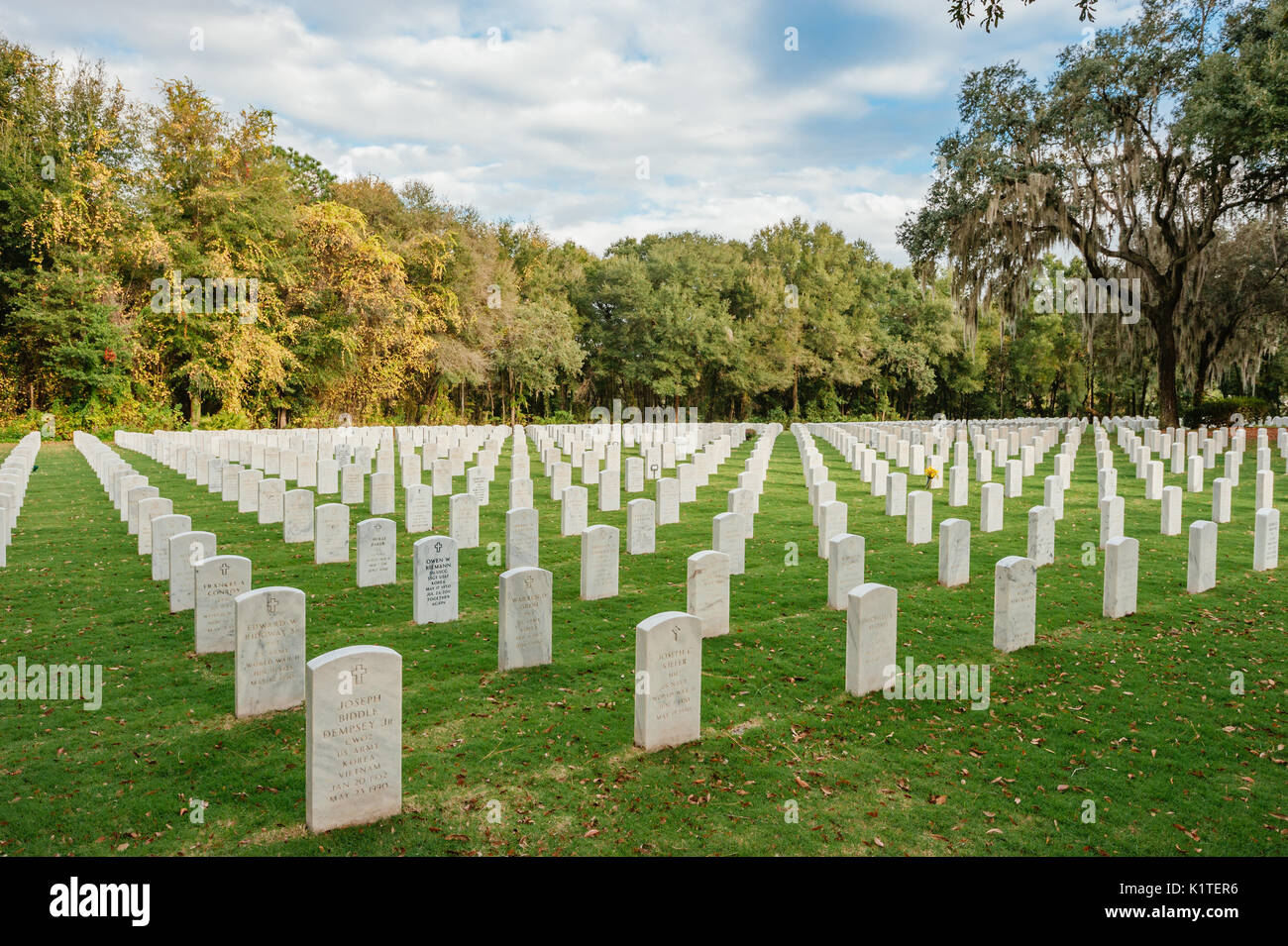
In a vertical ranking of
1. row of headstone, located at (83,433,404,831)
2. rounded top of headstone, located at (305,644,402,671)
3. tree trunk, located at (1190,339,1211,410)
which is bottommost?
row of headstone, located at (83,433,404,831)

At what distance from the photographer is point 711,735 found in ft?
18.1

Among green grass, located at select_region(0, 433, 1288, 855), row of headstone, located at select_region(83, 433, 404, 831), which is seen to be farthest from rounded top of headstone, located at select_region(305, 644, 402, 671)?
green grass, located at select_region(0, 433, 1288, 855)

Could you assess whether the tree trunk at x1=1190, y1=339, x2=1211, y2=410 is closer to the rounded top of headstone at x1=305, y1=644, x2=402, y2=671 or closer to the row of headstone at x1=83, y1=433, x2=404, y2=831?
the row of headstone at x1=83, y1=433, x2=404, y2=831

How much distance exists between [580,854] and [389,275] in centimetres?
3675

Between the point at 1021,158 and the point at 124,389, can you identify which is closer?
the point at 1021,158

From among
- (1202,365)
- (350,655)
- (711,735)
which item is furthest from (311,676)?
(1202,365)

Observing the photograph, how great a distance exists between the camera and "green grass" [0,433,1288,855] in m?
4.24

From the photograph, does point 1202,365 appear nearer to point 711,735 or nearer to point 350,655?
point 711,735

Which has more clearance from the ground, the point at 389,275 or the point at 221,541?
the point at 389,275

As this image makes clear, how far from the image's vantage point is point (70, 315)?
30453 mm

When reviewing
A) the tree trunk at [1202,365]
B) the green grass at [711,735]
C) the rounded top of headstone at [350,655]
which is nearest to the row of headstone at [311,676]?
the rounded top of headstone at [350,655]

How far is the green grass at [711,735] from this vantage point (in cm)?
424
